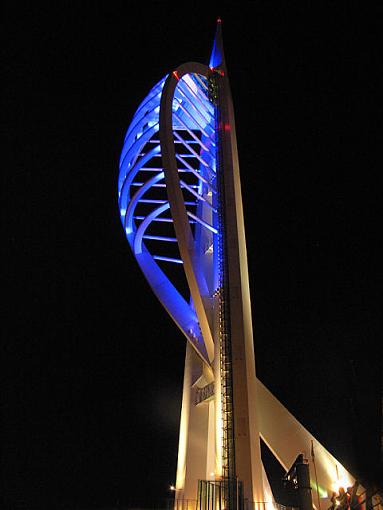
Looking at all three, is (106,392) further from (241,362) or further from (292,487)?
(292,487)

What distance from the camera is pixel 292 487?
1039 centimetres

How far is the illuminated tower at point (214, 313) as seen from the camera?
1392 cm

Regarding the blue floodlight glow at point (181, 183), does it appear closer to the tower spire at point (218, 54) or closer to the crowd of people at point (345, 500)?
the tower spire at point (218, 54)

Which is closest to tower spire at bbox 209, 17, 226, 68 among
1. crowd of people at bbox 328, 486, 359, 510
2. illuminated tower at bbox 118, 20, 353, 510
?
illuminated tower at bbox 118, 20, 353, 510

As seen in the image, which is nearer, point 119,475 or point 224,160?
point 224,160

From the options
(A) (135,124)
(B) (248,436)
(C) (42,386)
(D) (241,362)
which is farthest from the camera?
(C) (42,386)

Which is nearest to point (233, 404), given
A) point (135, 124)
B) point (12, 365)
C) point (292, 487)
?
point (292, 487)

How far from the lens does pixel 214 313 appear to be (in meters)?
16.5

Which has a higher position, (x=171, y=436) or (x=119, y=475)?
(x=171, y=436)

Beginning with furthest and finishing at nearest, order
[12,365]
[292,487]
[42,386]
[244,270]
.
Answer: [42,386]
[12,365]
[244,270]
[292,487]

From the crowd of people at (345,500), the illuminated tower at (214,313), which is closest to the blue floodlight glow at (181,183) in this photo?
the illuminated tower at (214,313)

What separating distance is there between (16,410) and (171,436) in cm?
1181

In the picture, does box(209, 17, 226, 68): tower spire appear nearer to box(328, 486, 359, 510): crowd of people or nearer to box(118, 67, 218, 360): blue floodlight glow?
box(118, 67, 218, 360): blue floodlight glow

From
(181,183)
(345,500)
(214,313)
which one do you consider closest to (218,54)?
(181,183)
